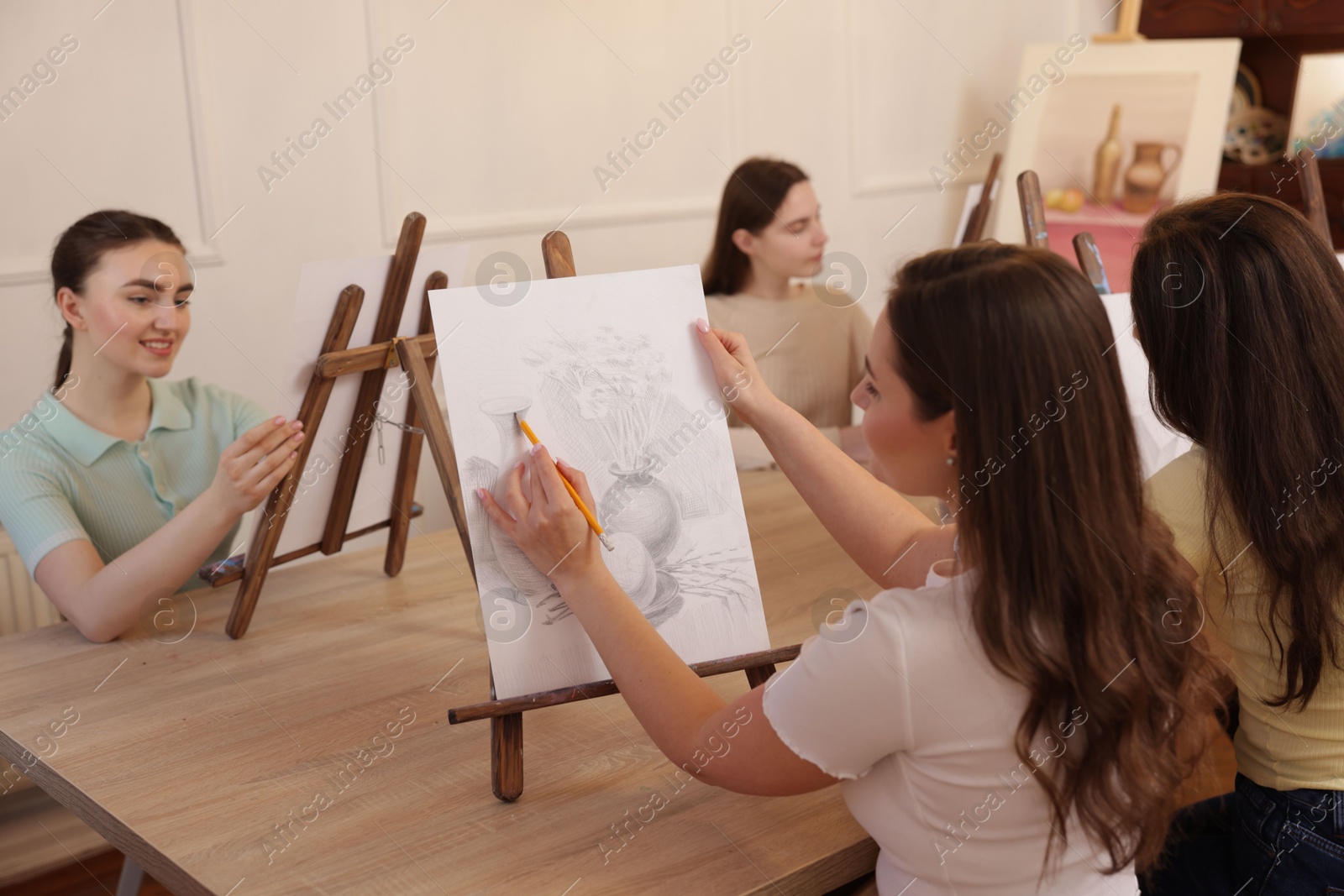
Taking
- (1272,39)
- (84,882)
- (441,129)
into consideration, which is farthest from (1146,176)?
(84,882)

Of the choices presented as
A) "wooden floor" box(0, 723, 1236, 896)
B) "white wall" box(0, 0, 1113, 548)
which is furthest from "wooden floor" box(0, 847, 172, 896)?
"white wall" box(0, 0, 1113, 548)

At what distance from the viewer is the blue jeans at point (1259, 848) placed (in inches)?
44.9

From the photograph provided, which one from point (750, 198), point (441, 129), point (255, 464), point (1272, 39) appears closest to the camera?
point (255, 464)

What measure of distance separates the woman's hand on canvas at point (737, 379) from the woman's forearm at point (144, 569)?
0.75 metres

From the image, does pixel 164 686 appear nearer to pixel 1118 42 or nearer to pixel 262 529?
pixel 262 529

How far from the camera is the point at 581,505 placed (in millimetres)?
1196

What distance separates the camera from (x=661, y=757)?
4.06 feet

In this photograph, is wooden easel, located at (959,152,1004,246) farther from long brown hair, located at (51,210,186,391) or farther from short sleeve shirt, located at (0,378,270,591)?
long brown hair, located at (51,210,186,391)

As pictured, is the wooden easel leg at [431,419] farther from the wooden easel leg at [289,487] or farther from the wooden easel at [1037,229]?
the wooden easel at [1037,229]

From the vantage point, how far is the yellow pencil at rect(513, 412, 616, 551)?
3.90 ft

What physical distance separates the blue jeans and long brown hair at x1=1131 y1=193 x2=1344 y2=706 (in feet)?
0.38

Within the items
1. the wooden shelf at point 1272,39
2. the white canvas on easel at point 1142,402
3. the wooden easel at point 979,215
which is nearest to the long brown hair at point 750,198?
the wooden easel at point 979,215

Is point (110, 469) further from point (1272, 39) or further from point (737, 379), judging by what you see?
point (1272, 39)

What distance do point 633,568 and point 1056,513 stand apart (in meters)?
0.56
